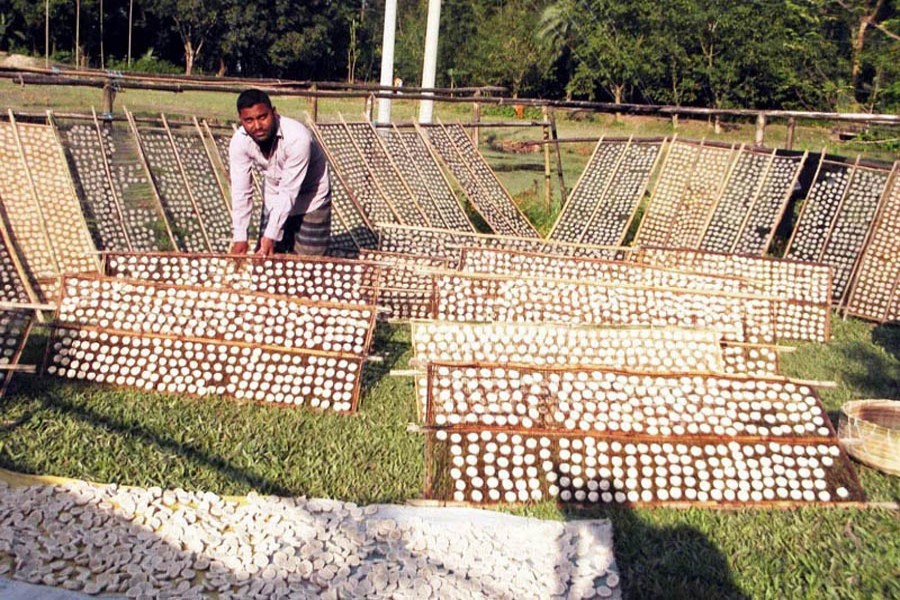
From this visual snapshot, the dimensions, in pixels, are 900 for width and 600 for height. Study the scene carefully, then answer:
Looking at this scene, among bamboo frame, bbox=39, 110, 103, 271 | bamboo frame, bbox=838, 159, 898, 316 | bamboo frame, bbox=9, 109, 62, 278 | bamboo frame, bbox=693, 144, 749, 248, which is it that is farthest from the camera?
bamboo frame, bbox=693, 144, 749, 248

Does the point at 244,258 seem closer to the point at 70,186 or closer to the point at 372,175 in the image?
the point at 70,186

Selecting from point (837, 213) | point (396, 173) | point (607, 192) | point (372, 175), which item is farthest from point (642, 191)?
point (372, 175)

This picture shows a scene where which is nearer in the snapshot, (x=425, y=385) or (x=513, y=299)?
(x=425, y=385)

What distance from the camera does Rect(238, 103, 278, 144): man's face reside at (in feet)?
17.8

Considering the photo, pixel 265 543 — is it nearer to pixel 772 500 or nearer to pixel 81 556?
pixel 81 556

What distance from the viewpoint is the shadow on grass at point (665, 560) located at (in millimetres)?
3510

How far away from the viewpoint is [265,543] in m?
3.54

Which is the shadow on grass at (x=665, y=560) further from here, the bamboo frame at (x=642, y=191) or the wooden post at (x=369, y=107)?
the wooden post at (x=369, y=107)

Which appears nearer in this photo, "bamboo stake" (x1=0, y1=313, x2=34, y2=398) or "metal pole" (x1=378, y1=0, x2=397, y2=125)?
"bamboo stake" (x1=0, y1=313, x2=34, y2=398)

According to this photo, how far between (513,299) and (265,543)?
3.23 m

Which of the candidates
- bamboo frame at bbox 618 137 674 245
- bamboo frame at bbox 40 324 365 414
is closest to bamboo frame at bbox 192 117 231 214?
bamboo frame at bbox 40 324 365 414

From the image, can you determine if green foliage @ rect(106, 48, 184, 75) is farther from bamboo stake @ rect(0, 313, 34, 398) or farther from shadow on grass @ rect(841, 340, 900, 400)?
bamboo stake @ rect(0, 313, 34, 398)

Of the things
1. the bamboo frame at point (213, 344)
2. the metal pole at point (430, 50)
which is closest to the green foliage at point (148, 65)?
the metal pole at point (430, 50)

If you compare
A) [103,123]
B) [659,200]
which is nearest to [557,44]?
[659,200]
